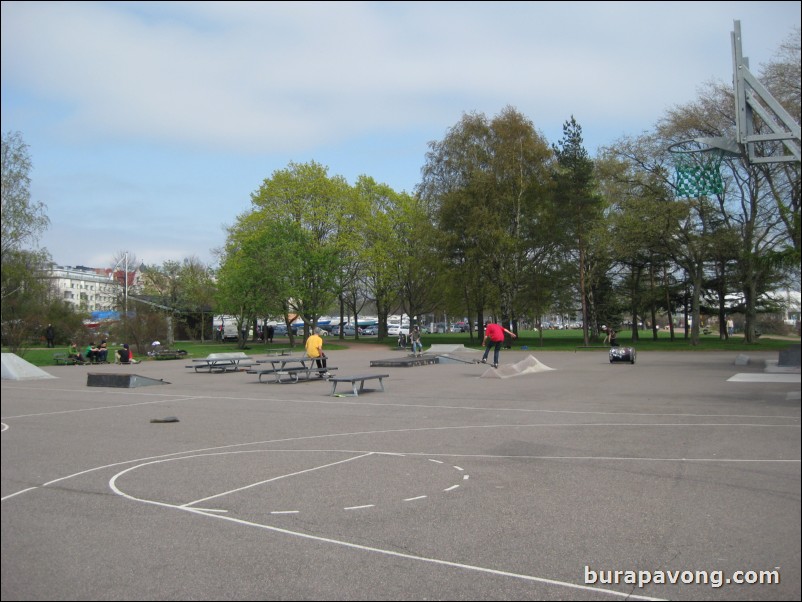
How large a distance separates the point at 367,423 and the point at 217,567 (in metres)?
8.11

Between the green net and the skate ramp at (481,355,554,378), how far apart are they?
14792 millimetres

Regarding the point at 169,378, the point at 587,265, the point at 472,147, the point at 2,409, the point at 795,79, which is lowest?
the point at 169,378

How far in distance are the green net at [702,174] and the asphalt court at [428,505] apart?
2.18 m

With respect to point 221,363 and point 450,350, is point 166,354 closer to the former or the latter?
point 221,363

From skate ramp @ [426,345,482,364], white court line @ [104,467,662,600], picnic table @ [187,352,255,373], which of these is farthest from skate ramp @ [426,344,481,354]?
white court line @ [104,467,662,600]

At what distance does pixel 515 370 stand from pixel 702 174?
56.2 ft

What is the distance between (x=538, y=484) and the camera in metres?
7.47

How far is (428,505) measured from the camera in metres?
6.81

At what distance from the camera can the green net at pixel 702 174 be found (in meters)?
7.24

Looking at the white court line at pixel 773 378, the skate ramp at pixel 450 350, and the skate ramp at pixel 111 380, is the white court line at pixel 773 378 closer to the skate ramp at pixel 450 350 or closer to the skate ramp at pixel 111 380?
the skate ramp at pixel 111 380

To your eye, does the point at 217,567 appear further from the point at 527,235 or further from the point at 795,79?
the point at 527,235

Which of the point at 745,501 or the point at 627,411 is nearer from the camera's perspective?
the point at 745,501

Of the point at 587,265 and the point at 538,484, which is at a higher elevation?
the point at 587,265

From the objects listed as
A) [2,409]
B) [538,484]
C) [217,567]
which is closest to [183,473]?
[217,567]
